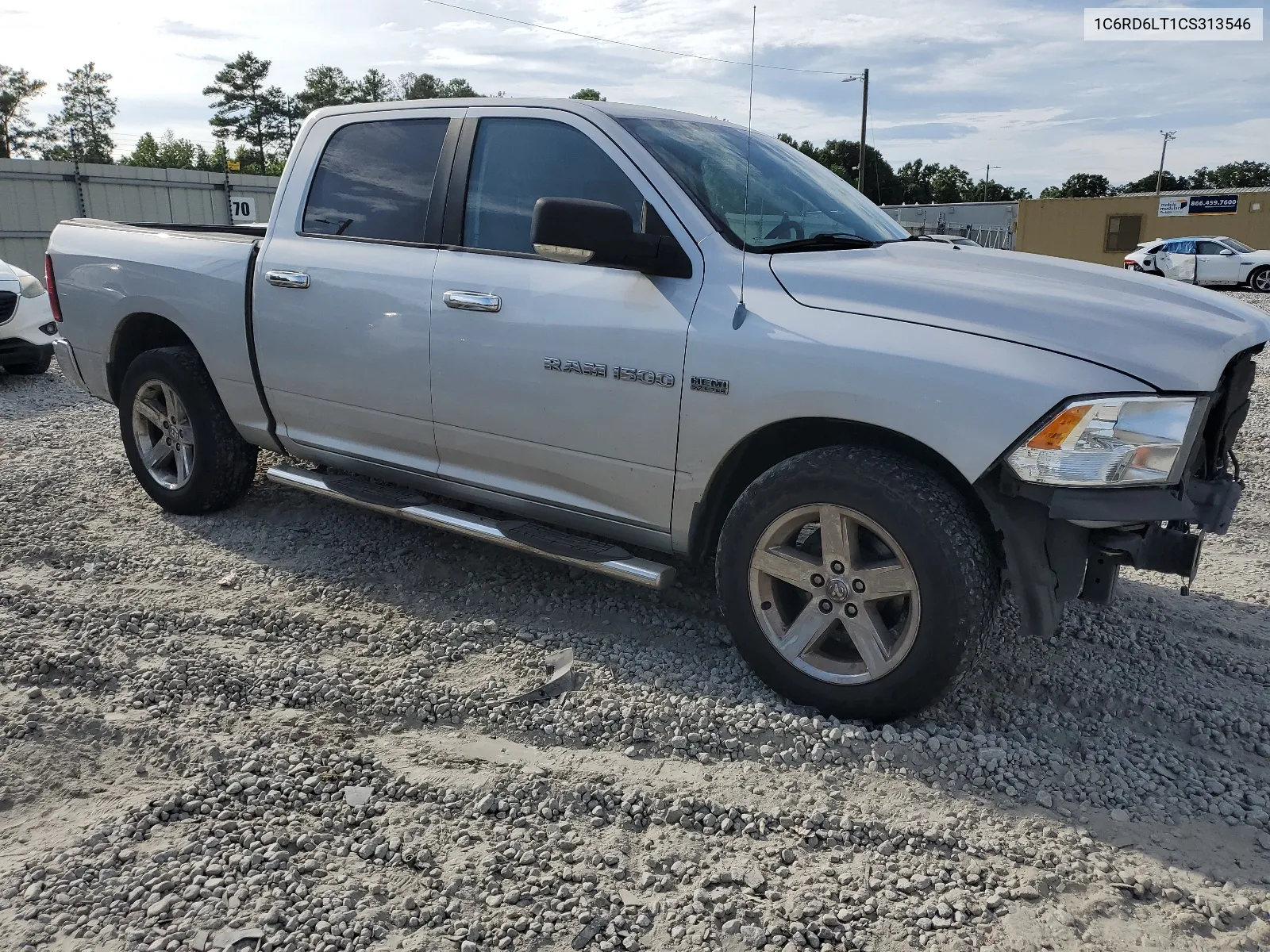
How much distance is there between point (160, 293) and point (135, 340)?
56 cm

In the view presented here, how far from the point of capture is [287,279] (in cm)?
435

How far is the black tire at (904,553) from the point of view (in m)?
2.90

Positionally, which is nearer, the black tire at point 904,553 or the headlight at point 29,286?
the black tire at point 904,553

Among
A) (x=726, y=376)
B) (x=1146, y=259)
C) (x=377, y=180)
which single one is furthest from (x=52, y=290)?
(x=1146, y=259)

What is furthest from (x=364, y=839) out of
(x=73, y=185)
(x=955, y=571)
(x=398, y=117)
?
(x=73, y=185)

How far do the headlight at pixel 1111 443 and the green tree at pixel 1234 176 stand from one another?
79.8 m

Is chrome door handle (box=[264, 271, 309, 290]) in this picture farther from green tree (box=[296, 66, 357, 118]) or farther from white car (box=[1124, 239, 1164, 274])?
green tree (box=[296, 66, 357, 118])

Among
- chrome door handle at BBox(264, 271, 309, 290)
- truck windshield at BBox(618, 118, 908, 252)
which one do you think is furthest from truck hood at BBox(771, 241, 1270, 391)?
chrome door handle at BBox(264, 271, 309, 290)

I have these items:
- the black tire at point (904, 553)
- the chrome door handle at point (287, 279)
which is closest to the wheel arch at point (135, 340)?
the chrome door handle at point (287, 279)

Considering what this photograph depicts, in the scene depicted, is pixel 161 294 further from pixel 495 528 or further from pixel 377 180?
pixel 495 528

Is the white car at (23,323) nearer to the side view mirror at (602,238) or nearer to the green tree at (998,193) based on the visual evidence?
the side view mirror at (602,238)

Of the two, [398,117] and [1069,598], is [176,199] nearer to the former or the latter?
[398,117]

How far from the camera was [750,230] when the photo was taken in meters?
3.49

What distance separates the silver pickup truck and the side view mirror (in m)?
0.01
